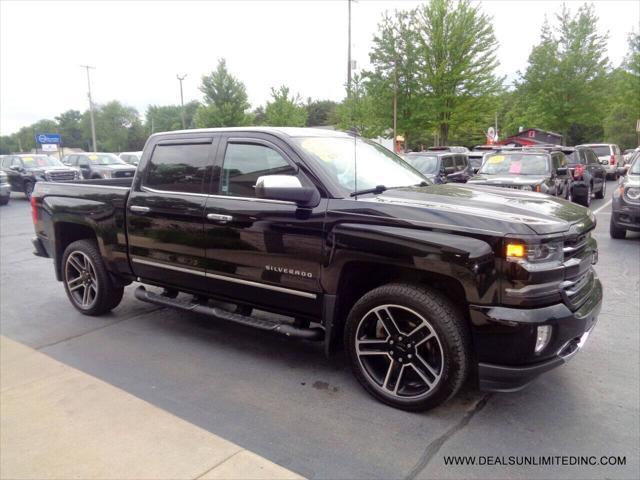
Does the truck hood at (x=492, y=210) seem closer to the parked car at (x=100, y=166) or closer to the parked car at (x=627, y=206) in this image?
the parked car at (x=627, y=206)

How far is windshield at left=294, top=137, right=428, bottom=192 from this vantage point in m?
3.73

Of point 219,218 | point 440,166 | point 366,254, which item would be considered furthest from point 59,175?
point 366,254

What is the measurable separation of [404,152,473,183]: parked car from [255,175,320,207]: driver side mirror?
9.08 meters

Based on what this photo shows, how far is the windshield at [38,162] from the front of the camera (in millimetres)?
19672

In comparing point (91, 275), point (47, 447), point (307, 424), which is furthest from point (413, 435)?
point (91, 275)

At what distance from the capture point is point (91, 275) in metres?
5.24

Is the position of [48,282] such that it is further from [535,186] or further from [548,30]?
[548,30]

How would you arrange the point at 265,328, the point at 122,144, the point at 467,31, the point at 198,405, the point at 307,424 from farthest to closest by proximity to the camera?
the point at 122,144
the point at 467,31
the point at 265,328
the point at 198,405
the point at 307,424

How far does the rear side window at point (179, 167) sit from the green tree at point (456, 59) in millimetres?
24265

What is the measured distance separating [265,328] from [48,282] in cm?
468

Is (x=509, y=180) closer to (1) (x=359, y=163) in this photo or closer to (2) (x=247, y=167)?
(1) (x=359, y=163)

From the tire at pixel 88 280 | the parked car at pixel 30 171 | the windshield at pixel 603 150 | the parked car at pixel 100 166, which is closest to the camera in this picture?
the tire at pixel 88 280

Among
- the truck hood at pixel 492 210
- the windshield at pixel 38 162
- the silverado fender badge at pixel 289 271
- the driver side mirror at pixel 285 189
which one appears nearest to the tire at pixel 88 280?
the silverado fender badge at pixel 289 271

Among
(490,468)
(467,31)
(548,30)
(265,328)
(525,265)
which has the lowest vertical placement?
(490,468)
